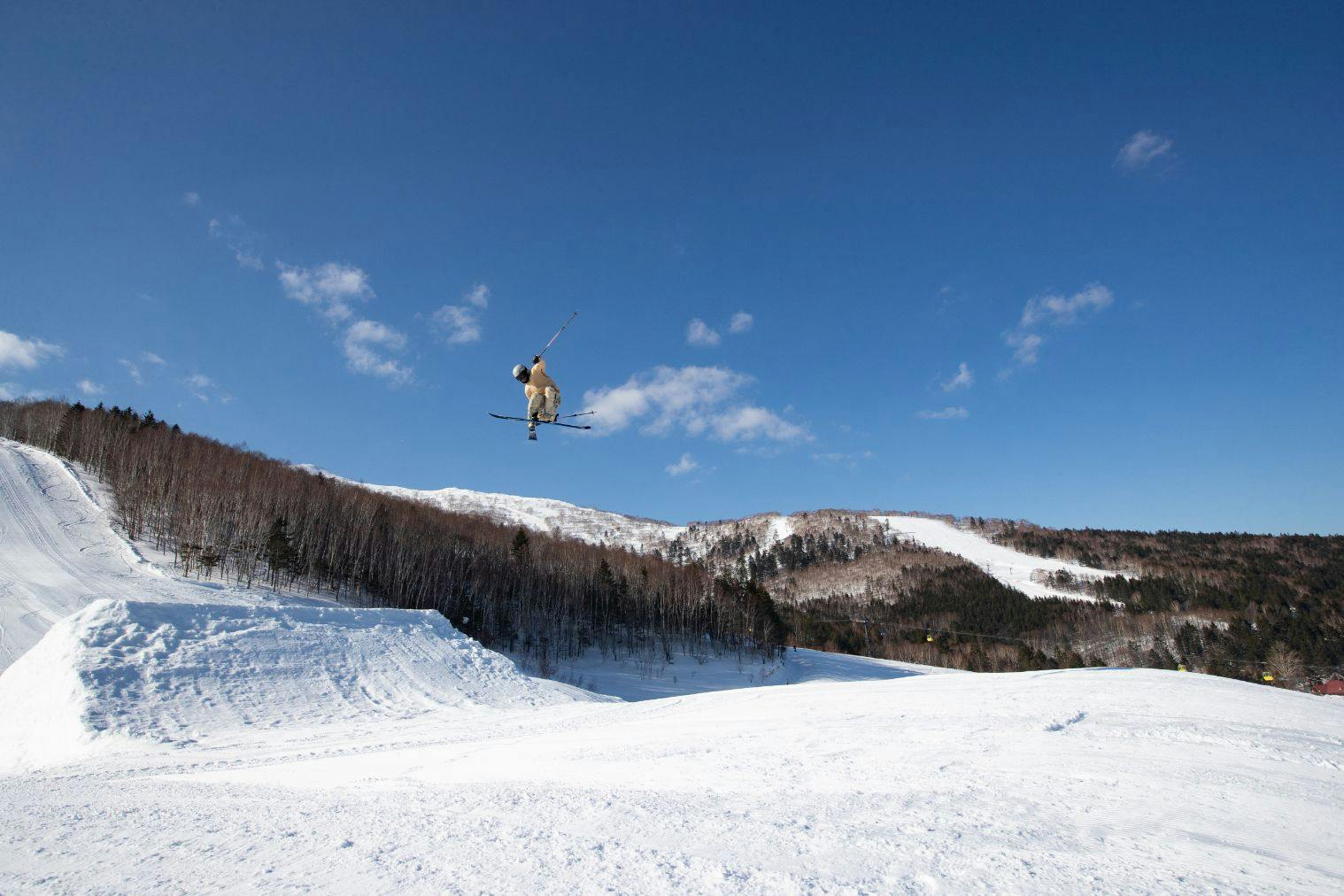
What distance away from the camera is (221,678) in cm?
1731

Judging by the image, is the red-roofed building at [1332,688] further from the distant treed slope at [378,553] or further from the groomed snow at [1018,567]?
the groomed snow at [1018,567]

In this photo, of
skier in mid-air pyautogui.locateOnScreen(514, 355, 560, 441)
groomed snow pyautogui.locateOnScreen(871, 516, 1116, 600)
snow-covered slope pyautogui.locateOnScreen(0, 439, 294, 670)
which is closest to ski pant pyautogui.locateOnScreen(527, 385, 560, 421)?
skier in mid-air pyautogui.locateOnScreen(514, 355, 560, 441)

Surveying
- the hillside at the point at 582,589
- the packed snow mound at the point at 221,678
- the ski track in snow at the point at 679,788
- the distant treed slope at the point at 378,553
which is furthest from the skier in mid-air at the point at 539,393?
the distant treed slope at the point at 378,553

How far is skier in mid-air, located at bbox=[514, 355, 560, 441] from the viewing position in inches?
463

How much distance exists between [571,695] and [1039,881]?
2099 cm

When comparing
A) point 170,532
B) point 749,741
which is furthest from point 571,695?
point 170,532

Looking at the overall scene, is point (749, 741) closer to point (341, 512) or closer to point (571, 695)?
point (571, 695)

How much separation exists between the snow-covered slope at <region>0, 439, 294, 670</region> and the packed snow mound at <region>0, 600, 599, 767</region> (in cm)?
739

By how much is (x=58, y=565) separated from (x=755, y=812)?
3970 cm

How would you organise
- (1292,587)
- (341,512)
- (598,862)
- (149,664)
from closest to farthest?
(598,862) < (149,664) < (341,512) < (1292,587)

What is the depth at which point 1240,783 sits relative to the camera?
6113mm

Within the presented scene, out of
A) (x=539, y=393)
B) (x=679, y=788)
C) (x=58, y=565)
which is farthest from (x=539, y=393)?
(x=58, y=565)

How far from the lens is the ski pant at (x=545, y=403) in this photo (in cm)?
1191

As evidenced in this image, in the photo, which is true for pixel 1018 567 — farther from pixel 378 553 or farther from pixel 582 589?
pixel 378 553
